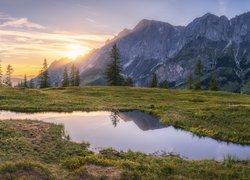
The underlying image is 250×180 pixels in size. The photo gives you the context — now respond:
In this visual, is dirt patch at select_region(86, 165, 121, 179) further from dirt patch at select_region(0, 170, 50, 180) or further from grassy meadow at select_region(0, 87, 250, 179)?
dirt patch at select_region(0, 170, 50, 180)

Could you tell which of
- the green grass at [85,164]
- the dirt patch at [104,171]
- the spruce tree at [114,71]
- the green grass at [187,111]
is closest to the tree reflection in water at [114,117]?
the green grass at [187,111]

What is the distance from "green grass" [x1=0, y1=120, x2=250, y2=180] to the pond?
9.23ft

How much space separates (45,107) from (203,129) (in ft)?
78.0

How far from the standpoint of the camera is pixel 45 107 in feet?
159

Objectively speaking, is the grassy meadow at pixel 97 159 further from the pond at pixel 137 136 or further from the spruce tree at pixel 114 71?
the spruce tree at pixel 114 71

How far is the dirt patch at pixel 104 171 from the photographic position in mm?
18172

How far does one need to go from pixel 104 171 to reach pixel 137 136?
46.5 feet

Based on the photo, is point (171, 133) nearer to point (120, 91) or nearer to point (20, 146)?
point (20, 146)

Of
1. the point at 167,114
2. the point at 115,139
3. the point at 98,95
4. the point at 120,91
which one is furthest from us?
the point at 120,91

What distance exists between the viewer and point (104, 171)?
62.0 feet

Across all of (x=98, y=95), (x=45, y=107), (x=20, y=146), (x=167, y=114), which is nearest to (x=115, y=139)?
(x=20, y=146)

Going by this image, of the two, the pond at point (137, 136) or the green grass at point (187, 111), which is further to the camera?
the green grass at point (187, 111)

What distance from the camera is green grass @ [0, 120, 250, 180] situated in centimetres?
1812

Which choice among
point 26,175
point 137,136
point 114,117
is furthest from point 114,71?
point 26,175
